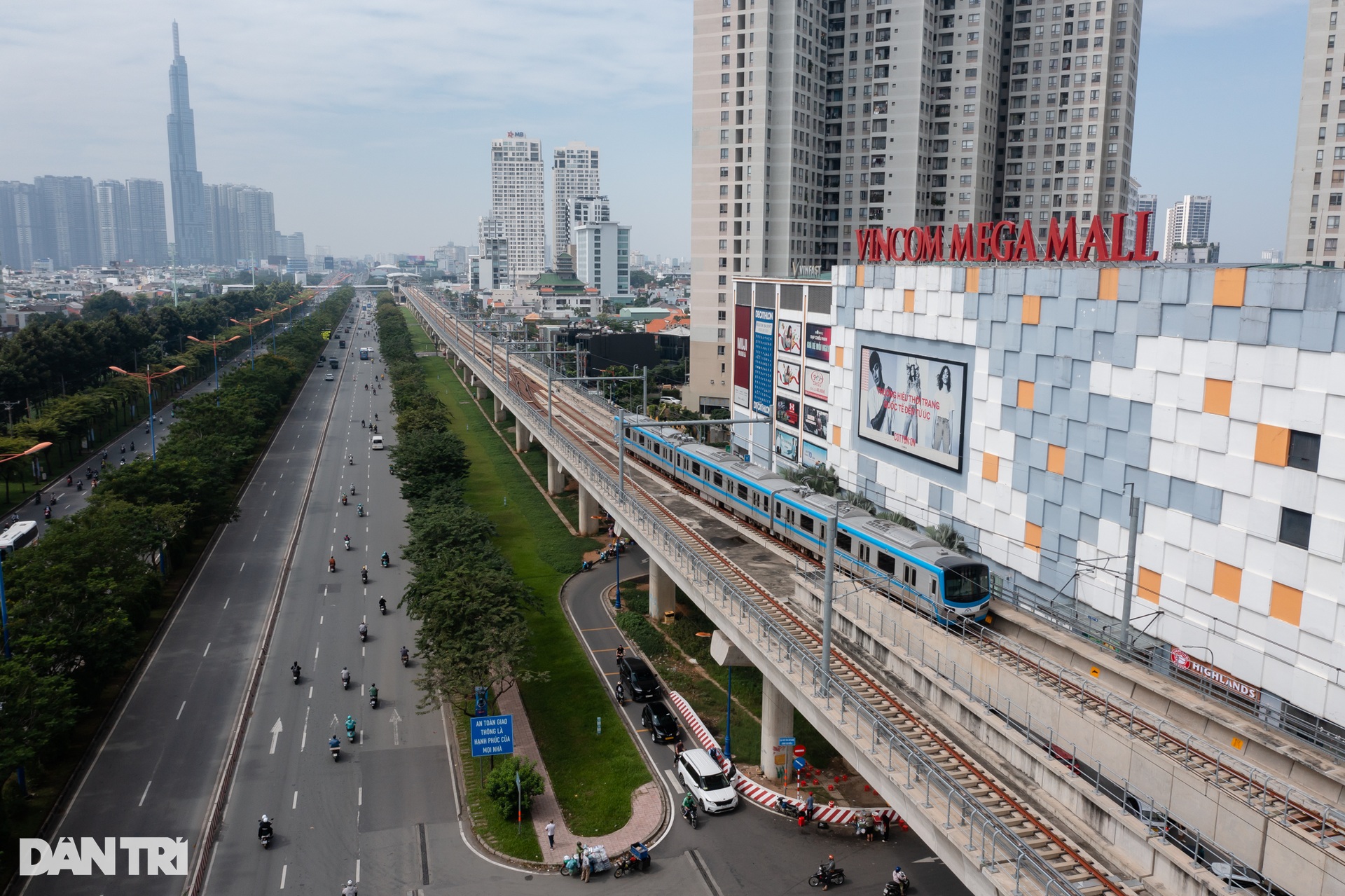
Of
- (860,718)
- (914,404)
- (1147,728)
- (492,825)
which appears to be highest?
(914,404)

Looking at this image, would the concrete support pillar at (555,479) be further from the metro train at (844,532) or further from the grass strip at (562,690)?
the metro train at (844,532)

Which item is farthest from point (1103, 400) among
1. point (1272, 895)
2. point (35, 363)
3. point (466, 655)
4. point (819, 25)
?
→ point (35, 363)

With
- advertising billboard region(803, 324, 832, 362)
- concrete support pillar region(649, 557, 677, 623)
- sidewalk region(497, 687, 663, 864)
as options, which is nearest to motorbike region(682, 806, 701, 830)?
sidewalk region(497, 687, 663, 864)

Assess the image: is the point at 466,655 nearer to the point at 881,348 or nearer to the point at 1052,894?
the point at 1052,894

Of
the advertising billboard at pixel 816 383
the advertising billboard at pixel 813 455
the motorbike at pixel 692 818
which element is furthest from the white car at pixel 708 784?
the advertising billboard at pixel 816 383

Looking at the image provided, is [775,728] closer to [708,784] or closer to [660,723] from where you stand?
[708,784]

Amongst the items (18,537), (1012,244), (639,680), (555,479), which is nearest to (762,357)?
(555,479)

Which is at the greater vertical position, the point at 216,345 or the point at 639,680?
the point at 216,345
